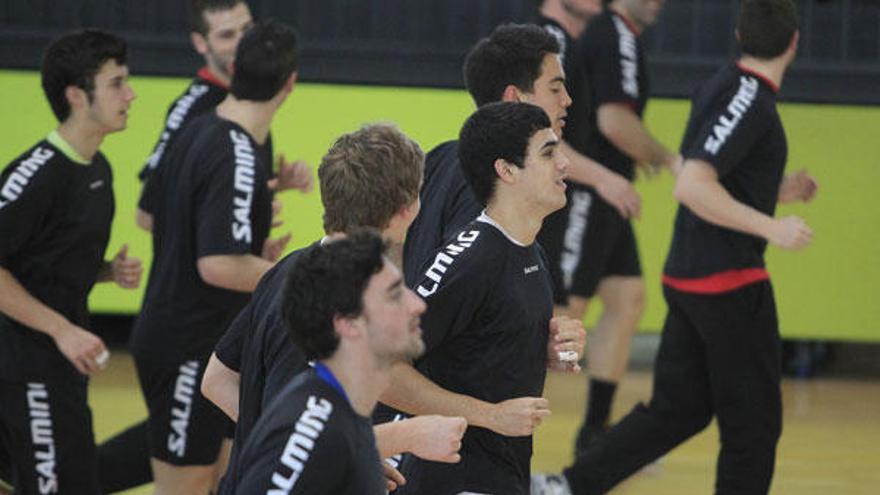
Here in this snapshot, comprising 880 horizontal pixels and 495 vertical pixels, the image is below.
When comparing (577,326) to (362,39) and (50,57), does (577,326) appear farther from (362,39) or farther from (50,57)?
(362,39)

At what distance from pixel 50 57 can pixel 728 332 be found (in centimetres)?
237

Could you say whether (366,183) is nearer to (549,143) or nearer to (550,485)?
(549,143)

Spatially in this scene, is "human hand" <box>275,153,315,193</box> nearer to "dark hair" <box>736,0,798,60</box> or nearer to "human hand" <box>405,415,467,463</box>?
"dark hair" <box>736,0,798,60</box>

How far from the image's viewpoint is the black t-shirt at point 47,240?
18.0 feet

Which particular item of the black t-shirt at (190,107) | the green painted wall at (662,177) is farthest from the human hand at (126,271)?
the green painted wall at (662,177)

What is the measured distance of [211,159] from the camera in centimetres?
582

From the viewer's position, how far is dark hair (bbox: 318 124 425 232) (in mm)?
4066

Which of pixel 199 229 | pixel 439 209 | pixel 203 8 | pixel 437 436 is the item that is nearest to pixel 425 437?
pixel 437 436

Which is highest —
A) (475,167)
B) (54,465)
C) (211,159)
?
(475,167)

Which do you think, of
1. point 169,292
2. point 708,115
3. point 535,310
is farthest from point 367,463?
point 708,115

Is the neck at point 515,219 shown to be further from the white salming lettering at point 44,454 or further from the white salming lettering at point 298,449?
the white salming lettering at point 44,454

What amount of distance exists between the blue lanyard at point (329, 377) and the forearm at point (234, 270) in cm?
228

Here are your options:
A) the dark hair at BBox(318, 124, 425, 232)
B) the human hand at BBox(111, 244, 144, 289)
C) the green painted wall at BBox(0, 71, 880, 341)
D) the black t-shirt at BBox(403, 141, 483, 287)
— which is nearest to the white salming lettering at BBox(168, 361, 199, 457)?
the human hand at BBox(111, 244, 144, 289)

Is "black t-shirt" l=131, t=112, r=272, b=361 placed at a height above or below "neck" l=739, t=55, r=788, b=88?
below
